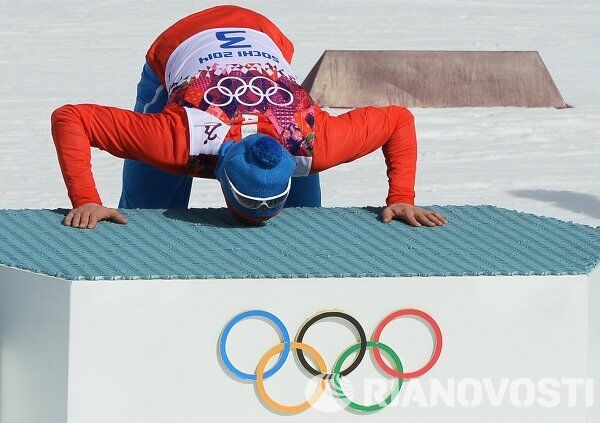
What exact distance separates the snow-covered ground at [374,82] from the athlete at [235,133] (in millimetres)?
3405

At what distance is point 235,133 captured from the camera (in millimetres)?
4945

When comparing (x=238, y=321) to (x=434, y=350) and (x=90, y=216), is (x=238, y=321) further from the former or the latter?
(x=90, y=216)

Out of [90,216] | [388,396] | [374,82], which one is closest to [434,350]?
[388,396]

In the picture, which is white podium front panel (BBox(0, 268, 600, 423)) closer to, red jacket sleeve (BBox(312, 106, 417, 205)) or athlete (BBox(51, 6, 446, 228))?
athlete (BBox(51, 6, 446, 228))

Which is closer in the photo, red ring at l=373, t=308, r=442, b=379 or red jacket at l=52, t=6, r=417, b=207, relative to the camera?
red ring at l=373, t=308, r=442, b=379

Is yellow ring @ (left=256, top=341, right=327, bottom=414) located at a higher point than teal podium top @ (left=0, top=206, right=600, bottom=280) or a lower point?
lower

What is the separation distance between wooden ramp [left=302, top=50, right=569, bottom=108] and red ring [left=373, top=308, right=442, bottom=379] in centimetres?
732

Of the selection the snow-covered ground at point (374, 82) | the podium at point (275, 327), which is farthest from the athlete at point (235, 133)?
the snow-covered ground at point (374, 82)

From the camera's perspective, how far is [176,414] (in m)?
4.18

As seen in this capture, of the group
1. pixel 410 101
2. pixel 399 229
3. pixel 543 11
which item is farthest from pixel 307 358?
pixel 543 11

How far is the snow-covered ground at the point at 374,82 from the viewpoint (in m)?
9.27

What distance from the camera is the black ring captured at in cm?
422

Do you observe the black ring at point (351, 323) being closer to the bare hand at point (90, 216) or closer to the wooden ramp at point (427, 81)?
the bare hand at point (90, 216)

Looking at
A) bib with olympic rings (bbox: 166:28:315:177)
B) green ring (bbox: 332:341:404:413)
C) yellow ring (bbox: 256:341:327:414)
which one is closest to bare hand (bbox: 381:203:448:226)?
bib with olympic rings (bbox: 166:28:315:177)
